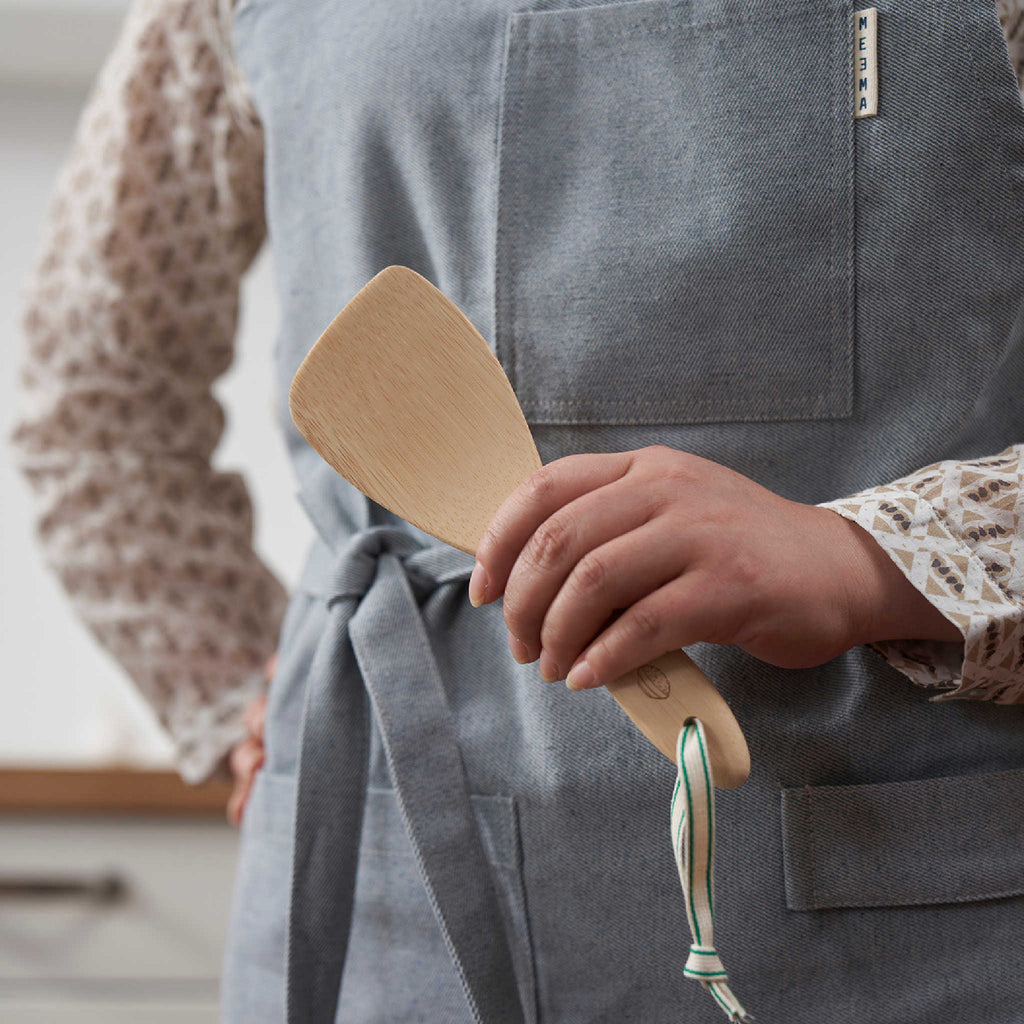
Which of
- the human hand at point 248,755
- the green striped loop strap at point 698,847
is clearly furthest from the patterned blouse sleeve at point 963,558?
the human hand at point 248,755

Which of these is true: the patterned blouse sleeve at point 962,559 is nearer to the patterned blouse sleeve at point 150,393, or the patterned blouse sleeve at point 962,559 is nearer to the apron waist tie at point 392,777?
the apron waist tie at point 392,777

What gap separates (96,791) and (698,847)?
0.99 m

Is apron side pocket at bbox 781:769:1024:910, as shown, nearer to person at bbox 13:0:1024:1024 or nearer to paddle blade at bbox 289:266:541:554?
person at bbox 13:0:1024:1024

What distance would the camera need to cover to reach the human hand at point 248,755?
599mm

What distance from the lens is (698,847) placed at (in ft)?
0.95

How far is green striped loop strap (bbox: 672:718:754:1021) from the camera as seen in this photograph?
285 millimetres

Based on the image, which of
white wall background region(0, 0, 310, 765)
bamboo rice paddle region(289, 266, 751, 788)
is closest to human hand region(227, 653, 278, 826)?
bamboo rice paddle region(289, 266, 751, 788)

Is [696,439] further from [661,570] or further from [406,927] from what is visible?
[406,927]

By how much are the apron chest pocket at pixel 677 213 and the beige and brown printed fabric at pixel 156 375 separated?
0.77ft

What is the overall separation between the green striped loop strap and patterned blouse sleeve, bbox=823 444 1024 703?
0.10m

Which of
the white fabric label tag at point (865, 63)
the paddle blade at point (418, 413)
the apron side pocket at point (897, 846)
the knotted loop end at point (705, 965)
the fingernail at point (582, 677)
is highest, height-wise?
the white fabric label tag at point (865, 63)

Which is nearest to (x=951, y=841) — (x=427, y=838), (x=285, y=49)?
(x=427, y=838)

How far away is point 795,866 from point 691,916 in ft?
0.32

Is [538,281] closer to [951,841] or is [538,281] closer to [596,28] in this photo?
[596,28]
